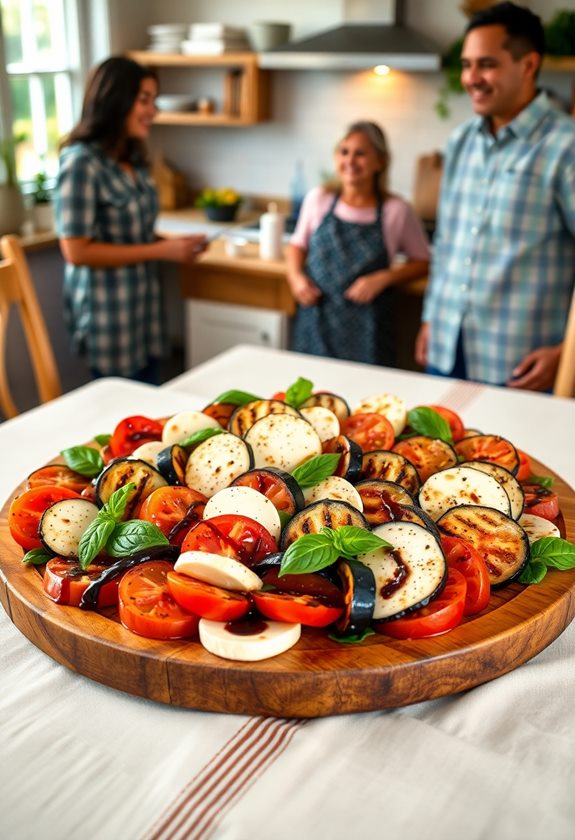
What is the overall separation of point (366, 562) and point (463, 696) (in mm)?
180

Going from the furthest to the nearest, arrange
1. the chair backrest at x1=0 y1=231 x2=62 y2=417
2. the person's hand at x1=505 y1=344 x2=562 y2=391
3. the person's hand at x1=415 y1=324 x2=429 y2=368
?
the person's hand at x1=415 y1=324 x2=429 y2=368
the person's hand at x1=505 y1=344 x2=562 y2=391
the chair backrest at x1=0 y1=231 x2=62 y2=417

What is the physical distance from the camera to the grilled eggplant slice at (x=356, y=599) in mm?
880

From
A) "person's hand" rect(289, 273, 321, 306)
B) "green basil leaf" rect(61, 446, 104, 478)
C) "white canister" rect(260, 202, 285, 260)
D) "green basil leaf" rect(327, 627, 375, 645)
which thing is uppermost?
"green basil leaf" rect(61, 446, 104, 478)

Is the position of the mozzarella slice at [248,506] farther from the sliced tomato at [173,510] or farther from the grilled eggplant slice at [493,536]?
the grilled eggplant slice at [493,536]

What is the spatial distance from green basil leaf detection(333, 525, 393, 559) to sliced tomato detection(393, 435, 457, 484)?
31 centimetres

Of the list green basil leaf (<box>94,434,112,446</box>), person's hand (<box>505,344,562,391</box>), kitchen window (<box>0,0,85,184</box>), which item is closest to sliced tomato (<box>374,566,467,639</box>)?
green basil leaf (<box>94,434,112,446</box>)

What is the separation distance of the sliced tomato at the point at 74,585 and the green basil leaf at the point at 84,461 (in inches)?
9.8

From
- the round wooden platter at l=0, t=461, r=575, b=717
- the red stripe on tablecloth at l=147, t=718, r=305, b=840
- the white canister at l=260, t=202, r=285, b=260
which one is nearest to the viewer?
the red stripe on tablecloth at l=147, t=718, r=305, b=840

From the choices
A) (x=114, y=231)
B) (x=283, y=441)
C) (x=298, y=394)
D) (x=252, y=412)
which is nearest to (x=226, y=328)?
(x=114, y=231)

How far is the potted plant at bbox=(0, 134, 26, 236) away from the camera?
147 inches

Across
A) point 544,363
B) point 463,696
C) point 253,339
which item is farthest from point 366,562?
point 253,339

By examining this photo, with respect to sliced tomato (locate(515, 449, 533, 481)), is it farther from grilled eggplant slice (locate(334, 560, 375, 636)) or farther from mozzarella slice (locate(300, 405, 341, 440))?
grilled eggplant slice (locate(334, 560, 375, 636))

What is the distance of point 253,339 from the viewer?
12.3 feet

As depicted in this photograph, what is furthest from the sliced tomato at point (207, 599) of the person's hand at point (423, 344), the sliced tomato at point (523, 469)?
the person's hand at point (423, 344)
